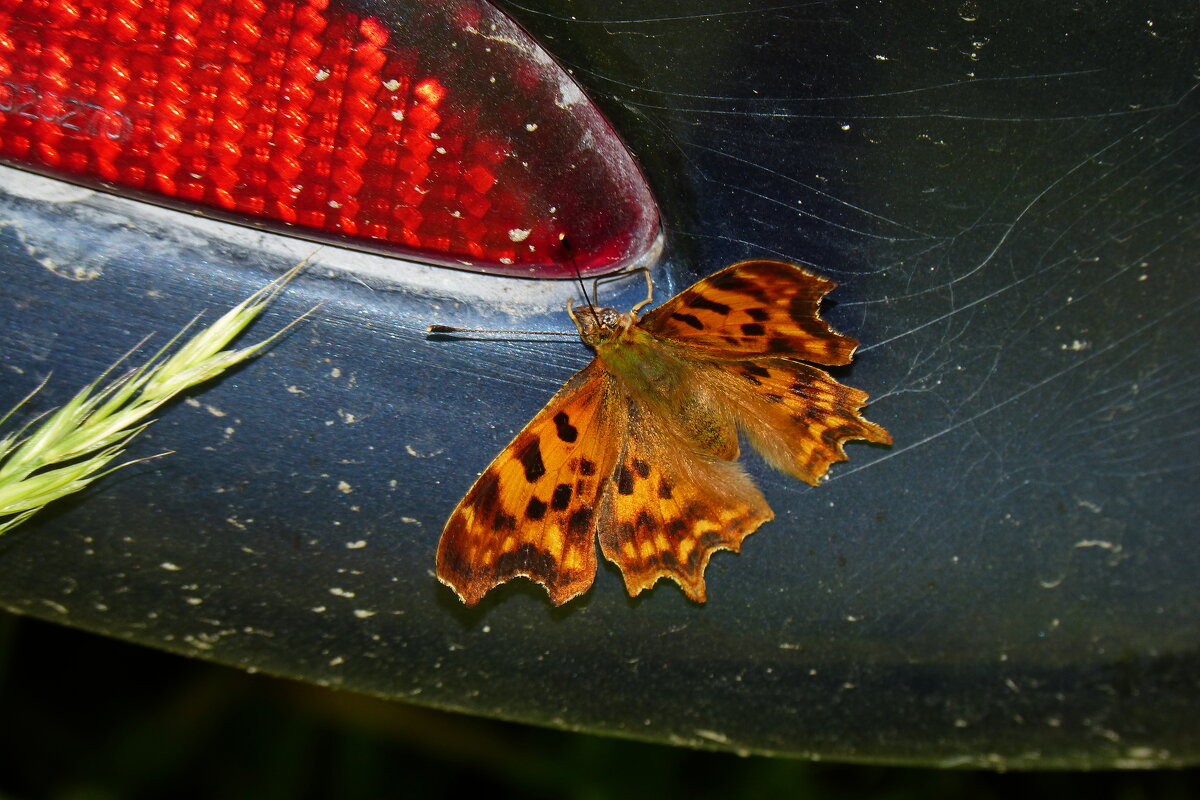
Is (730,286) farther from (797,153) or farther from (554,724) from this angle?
(554,724)

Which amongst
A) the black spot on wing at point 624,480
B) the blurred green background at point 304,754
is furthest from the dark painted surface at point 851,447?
the blurred green background at point 304,754

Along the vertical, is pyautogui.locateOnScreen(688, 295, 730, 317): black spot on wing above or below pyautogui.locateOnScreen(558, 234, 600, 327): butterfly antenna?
above

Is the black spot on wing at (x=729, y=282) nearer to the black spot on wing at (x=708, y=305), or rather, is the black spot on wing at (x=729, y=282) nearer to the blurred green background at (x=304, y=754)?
the black spot on wing at (x=708, y=305)

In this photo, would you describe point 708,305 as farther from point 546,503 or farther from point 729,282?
point 546,503

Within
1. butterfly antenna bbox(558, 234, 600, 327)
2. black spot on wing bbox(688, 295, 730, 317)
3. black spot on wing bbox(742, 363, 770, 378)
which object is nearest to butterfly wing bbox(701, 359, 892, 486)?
black spot on wing bbox(742, 363, 770, 378)

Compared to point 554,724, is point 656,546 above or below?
above

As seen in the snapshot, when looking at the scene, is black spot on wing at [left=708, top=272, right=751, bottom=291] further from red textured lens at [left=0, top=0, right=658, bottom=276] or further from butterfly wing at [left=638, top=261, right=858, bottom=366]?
red textured lens at [left=0, top=0, right=658, bottom=276]

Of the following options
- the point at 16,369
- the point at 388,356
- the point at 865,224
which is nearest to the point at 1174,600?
the point at 865,224

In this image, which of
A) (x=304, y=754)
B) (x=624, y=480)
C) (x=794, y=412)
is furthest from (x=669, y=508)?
(x=304, y=754)
